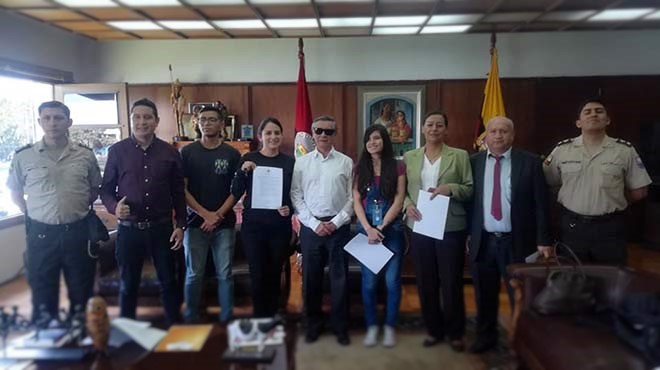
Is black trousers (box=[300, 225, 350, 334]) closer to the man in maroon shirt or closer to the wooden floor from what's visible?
the wooden floor

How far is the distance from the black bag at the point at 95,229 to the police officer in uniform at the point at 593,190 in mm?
2056

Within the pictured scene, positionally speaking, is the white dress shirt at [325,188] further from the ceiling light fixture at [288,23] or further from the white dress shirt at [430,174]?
the ceiling light fixture at [288,23]

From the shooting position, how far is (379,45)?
5781 millimetres

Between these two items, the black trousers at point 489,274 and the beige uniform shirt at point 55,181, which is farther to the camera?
the black trousers at point 489,274

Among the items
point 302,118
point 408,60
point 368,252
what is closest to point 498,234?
point 368,252

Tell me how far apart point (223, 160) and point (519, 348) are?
129cm

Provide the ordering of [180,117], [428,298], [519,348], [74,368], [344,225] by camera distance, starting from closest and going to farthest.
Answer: [74,368], [519,348], [428,298], [344,225], [180,117]

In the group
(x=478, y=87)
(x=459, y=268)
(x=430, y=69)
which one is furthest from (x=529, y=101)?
(x=459, y=268)

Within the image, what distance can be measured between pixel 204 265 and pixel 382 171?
0.78 m

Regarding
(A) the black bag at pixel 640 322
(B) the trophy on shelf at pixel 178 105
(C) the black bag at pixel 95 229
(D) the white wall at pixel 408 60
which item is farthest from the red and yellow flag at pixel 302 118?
(A) the black bag at pixel 640 322

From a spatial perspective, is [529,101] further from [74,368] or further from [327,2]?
[74,368]

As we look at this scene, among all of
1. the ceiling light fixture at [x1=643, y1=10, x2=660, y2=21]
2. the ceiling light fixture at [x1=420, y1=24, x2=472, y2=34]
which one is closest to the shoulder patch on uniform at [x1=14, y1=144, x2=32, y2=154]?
the ceiling light fixture at [x1=420, y1=24, x2=472, y2=34]

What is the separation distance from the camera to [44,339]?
3.78 feet

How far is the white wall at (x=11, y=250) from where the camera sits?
3.02 feet
